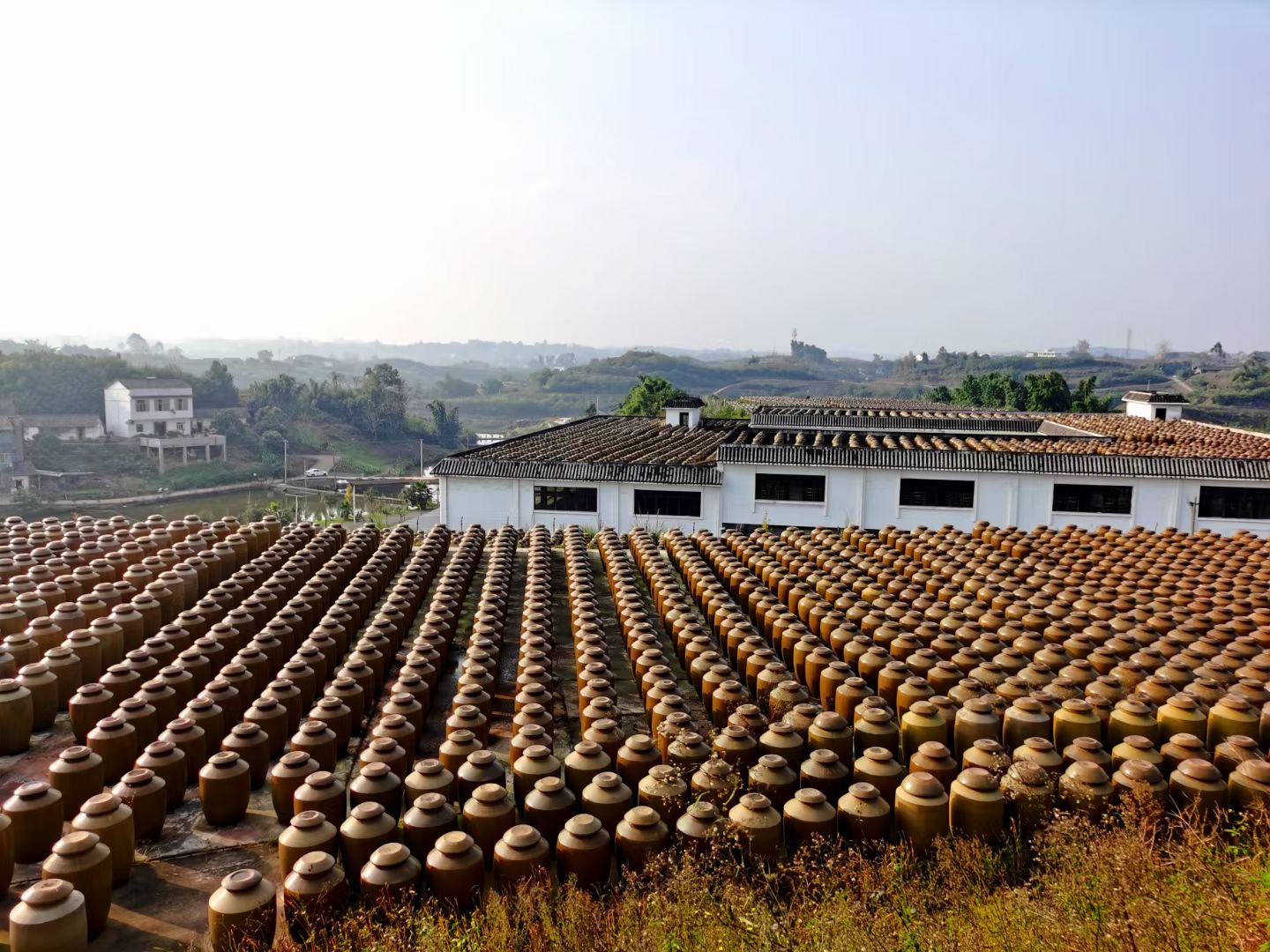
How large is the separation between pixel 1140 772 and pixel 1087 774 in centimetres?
35

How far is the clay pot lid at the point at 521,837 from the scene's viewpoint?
555cm

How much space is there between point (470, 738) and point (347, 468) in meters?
52.5

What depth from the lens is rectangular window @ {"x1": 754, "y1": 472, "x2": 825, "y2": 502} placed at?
22.8 metres

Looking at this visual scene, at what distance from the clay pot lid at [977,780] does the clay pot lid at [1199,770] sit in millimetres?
1352

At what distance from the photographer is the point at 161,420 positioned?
53.0m

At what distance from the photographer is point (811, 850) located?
5812mm

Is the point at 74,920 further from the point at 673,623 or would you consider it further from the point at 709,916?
the point at 673,623

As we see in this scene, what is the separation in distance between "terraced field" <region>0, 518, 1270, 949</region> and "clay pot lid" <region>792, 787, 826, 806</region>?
0.02 meters

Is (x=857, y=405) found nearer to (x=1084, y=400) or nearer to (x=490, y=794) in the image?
(x=1084, y=400)

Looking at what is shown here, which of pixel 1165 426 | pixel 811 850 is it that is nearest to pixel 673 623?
pixel 811 850

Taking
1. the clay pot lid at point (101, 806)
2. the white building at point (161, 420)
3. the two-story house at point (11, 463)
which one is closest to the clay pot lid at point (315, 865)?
the clay pot lid at point (101, 806)

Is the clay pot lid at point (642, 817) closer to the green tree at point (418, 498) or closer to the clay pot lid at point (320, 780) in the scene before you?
the clay pot lid at point (320, 780)

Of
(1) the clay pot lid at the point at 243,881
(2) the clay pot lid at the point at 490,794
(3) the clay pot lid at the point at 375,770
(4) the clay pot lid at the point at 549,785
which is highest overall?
(3) the clay pot lid at the point at 375,770

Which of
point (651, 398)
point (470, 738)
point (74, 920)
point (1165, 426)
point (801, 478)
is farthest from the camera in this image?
point (651, 398)
